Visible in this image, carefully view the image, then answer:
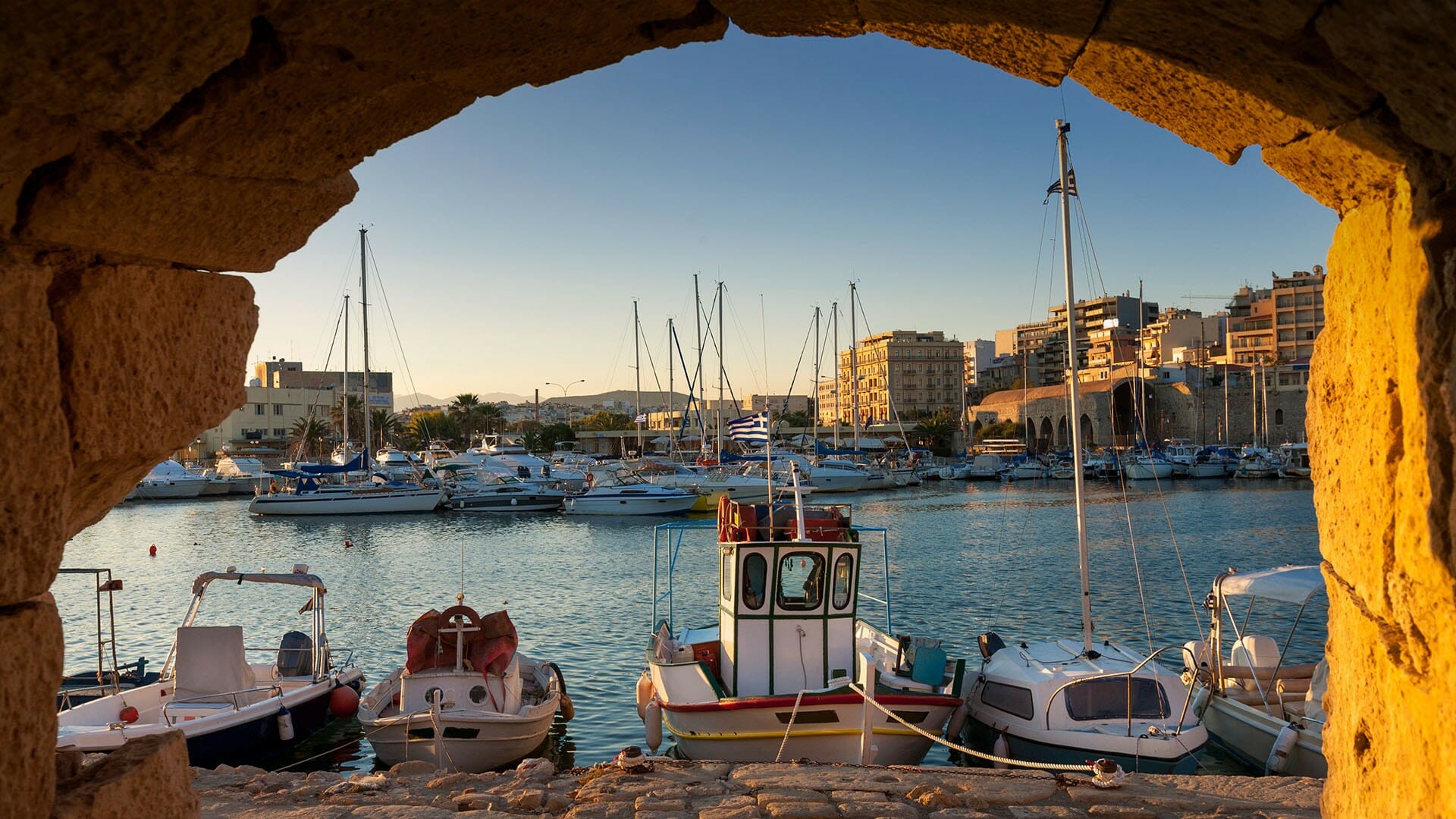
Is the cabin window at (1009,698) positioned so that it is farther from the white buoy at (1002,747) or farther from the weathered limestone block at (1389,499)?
the weathered limestone block at (1389,499)

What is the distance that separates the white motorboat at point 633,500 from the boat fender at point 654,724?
37209 mm

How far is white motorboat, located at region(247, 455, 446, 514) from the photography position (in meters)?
51.4

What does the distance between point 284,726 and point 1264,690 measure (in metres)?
13.4

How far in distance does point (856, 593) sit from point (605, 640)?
34.0ft

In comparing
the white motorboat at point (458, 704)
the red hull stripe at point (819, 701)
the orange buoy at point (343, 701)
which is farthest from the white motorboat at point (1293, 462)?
the orange buoy at point (343, 701)

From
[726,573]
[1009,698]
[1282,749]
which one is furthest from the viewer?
[1009,698]

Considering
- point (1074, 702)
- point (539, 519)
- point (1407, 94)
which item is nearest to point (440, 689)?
point (1074, 702)

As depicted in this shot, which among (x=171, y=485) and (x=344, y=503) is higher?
(x=171, y=485)

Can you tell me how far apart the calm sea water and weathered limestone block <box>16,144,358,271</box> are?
11.7 metres

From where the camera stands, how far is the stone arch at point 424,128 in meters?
2.32

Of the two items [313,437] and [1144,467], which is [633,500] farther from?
[313,437]

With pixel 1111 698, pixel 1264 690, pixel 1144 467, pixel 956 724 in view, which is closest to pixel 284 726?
pixel 956 724

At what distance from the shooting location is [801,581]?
1195 centimetres

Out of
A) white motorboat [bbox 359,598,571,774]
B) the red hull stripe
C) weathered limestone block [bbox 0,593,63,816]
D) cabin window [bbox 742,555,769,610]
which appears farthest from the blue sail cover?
weathered limestone block [bbox 0,593,63,816]
